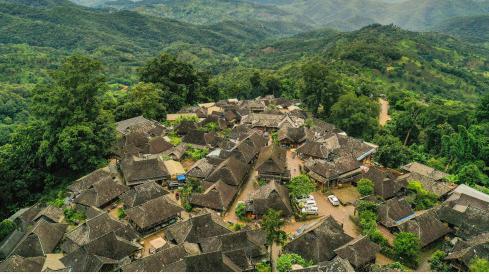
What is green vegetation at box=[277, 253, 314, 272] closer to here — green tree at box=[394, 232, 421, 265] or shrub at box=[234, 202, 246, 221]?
shrub at box=[234, 202, 246, 221]

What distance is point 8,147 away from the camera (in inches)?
1711

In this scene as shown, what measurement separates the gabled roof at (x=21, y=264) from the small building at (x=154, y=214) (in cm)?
704

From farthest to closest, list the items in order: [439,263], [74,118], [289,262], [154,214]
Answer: [74,118] → [154,214] → [439,263] → [289,262]

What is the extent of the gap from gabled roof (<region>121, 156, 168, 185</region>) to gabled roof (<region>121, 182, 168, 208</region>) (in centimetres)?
223

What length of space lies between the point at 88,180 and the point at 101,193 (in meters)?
3.25

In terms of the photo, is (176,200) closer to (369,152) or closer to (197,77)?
(369,152)

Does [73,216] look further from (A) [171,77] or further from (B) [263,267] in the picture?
(A) [171,77]

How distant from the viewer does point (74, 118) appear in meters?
40.1

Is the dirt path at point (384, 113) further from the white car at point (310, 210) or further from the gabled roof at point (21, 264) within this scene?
the gabled roof at point (21, 264)

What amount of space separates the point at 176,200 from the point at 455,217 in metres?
24.6

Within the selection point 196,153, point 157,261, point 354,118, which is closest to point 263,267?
point 157,261

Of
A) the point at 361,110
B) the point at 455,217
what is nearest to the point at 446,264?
the point at 455,217

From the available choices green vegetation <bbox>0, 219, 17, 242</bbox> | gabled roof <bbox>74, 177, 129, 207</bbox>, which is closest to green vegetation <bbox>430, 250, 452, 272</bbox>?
gabled roof <bbox>74, 177, 129, 207</bbox>

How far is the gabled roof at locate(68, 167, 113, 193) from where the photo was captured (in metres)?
36.4
